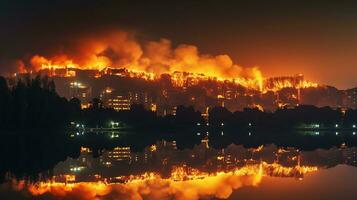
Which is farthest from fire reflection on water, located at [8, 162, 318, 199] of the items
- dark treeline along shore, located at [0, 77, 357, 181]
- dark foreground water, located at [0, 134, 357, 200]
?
dark treeline along shore, located at [0, 77, 357, 181]

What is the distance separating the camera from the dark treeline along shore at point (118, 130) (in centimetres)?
4903

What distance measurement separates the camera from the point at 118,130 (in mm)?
120562

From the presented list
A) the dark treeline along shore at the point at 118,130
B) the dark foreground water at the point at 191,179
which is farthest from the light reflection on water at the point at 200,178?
the dark treeline along shore at the point at 118,130

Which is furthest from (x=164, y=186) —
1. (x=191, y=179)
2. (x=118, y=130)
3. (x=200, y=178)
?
(x=118, y=130)

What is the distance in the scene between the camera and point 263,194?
74.0ft

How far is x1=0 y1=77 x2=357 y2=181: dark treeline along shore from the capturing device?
4903 cm

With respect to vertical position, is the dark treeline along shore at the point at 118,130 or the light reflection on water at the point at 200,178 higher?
the dark treeline along shore at the point at 118,130

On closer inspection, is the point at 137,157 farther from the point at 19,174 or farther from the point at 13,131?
the point at 13,131

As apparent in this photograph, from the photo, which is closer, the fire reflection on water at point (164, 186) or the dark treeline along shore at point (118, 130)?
the fire reflection on water at point (164, 186)

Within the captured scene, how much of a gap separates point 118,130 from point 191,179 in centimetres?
9362

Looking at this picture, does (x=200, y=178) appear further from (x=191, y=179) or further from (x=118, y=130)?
(x=118, y=130)

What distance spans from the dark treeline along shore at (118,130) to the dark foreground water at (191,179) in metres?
2.42

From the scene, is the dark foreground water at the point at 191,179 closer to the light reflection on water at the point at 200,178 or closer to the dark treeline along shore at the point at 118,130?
the light reflection on water at the point at 200,178

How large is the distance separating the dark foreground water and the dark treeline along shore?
7.95ft
